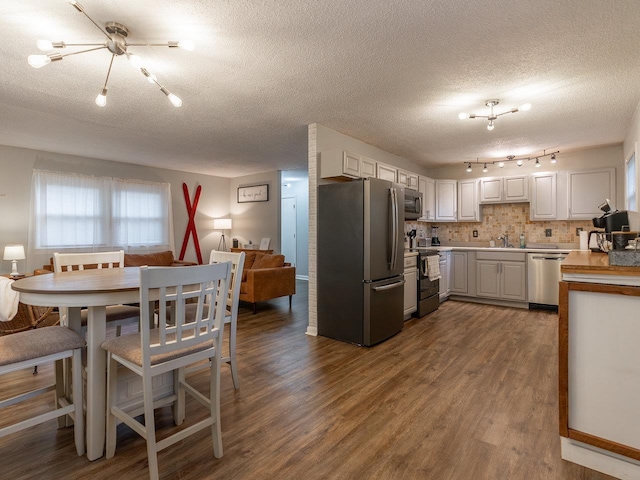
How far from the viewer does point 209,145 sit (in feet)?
15.8

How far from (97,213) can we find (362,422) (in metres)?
5.71

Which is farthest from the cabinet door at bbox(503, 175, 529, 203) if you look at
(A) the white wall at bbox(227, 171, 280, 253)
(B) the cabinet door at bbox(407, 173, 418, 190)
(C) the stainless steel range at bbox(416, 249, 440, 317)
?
(A) the white wall at bbox(227, 171, 280, 253)

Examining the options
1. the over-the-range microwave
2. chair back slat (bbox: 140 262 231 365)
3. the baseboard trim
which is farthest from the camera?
the over-the-range microwave

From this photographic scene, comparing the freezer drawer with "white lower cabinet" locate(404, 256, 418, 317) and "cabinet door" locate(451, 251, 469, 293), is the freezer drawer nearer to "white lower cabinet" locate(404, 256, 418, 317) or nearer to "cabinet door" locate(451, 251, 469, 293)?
"white lower cabinet" locate(404, 256, 418, 317)

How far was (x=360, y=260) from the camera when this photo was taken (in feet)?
11.0

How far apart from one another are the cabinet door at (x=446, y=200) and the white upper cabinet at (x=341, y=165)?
2565 millimetres

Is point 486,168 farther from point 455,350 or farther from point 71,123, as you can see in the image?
point 71,123

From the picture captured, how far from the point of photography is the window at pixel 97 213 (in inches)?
201

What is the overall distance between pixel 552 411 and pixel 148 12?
348 centimetres

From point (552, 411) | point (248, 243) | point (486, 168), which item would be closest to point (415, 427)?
point (552, 411)

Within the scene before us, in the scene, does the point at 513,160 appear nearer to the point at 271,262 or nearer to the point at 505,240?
the point at 505,240

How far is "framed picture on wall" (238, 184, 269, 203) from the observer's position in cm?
687

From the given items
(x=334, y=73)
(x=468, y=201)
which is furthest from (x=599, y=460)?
(x=468, y=201)

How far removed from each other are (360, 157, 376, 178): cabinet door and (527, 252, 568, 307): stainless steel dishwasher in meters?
2.81
